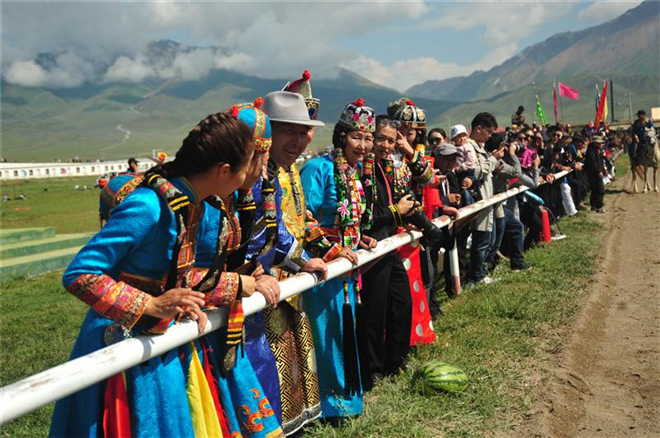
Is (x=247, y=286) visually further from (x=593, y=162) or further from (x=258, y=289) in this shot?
(x=593, y=162)

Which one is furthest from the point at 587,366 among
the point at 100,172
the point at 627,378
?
the point at 100,172

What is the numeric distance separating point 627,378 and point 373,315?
6.52 feet

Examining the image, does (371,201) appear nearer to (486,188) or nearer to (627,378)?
(627,378)

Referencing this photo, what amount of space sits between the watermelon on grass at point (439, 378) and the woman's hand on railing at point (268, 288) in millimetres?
1794

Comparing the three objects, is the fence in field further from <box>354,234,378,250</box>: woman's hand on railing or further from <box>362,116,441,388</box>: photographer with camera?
<box>362,116,441,388</box>: photographer with camera

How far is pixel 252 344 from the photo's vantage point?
303 cm

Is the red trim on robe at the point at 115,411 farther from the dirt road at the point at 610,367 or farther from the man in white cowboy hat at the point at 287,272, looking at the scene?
the dirt road at the point at 610,367

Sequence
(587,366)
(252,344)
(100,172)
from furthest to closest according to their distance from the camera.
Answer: (100,172) < (587,366) < (252,344)

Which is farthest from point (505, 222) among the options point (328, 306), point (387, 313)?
point (328, 306)

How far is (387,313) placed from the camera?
444cm

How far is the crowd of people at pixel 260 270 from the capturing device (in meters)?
2.23

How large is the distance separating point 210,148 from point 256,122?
51 centimetres

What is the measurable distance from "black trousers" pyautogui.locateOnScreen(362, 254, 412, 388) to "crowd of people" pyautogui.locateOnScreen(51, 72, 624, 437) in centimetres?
1

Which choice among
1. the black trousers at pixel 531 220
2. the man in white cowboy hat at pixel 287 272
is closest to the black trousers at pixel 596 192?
the black trousers at pixel 531 220
